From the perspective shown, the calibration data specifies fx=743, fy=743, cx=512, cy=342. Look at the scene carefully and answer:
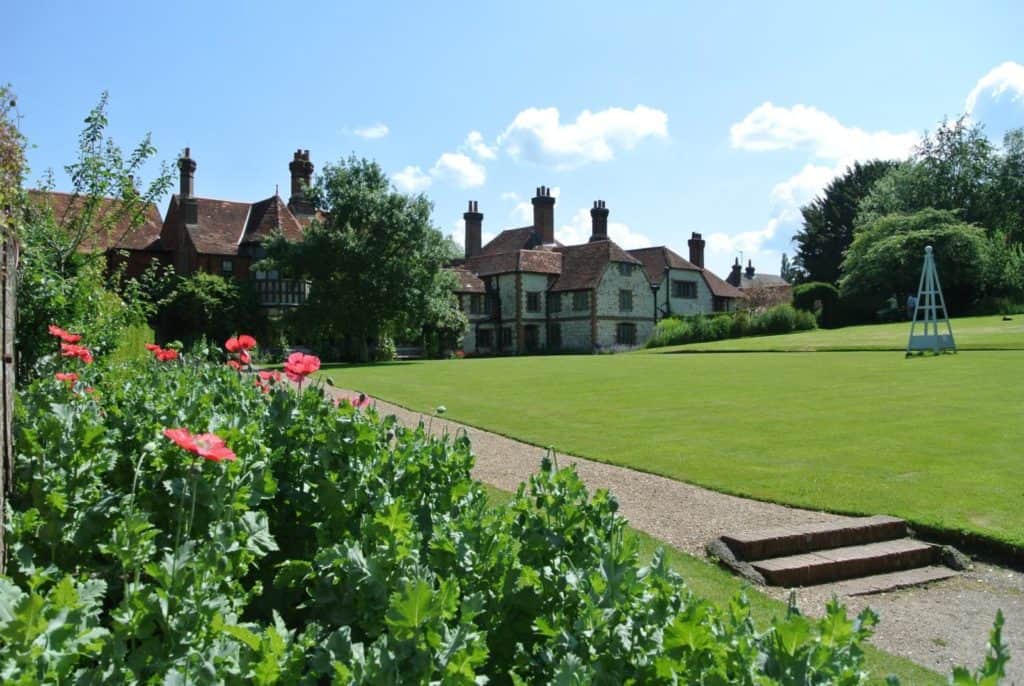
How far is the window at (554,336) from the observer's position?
2199 inches

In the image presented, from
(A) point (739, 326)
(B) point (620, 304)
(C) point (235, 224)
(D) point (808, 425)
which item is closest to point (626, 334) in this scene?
(B) point (620, 304)

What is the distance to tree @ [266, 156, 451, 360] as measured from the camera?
127 ft

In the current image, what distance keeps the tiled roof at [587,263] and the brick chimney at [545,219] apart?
404 cm

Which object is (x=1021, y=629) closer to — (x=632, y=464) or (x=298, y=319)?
(x=632, y=464)

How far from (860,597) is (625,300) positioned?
4997 centimetres

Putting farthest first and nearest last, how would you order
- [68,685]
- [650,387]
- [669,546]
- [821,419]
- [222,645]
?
[650,387] → [821,419] → [669,546] → [222,645] → [68,685]

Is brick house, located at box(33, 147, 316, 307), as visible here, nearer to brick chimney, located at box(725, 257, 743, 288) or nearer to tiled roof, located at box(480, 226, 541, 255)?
tiled roof, located at box(480, 226, 541, 255)

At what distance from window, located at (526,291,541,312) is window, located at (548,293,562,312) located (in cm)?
85

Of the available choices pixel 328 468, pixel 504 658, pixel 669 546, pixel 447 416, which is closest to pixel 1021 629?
pixel 669 546

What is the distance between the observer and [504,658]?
2.79 meters

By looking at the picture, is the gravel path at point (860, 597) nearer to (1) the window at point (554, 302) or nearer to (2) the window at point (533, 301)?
(2) the window at point (533, 301)

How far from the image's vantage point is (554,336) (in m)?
56.2

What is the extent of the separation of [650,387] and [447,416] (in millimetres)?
6528

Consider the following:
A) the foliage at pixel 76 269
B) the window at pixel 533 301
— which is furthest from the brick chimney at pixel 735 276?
the foliage at pixel 76 269
